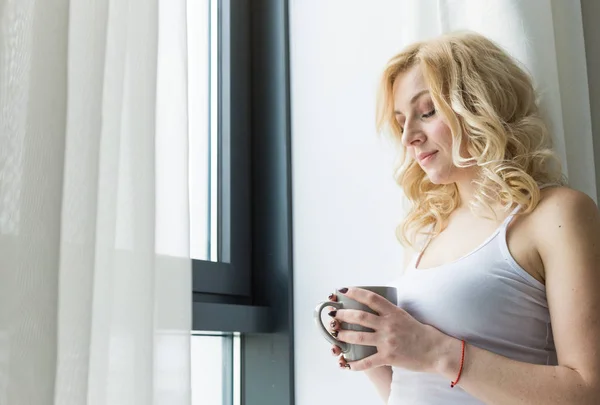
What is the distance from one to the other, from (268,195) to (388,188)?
27cm

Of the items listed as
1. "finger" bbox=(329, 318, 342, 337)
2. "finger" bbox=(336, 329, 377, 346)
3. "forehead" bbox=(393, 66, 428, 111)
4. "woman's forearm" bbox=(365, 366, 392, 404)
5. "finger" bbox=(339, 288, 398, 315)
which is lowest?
"woman's forearm" bbox=(365, 366, 392, 404)

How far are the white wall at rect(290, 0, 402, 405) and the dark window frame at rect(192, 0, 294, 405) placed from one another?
0.03 m

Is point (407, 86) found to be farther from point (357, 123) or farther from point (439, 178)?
point (357, 123)

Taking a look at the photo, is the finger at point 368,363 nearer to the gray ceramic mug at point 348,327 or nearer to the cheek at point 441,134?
→ the gray ceramic mug at point 348,327

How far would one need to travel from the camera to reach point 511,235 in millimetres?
1020

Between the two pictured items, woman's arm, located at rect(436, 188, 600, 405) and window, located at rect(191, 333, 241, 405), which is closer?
woman's arm, located at rect(436, 188, 600, 405)

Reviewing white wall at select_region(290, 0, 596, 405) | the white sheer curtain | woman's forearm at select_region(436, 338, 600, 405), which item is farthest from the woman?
the white sheer curtain

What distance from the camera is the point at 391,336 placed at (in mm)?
942

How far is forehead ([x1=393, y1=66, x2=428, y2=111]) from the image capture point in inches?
45.2

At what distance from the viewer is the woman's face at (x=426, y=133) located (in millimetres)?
1115

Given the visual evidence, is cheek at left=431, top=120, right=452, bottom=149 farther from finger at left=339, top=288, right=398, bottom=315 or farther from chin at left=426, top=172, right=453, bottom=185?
finger at left=339, top=288, right=398, bottom=315

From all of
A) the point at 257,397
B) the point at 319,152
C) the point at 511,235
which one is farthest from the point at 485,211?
the point at 257,397

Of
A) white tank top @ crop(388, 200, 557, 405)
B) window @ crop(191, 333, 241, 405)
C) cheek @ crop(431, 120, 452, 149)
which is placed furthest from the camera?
window @ crop(191, 333, 241, 405)

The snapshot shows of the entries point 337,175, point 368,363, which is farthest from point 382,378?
point 337,175
